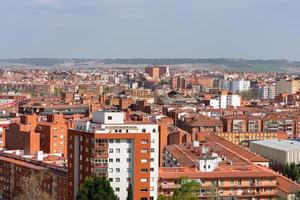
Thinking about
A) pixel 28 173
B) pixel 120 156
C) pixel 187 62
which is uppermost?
pixel 120 156

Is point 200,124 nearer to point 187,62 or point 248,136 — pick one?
point 248,136

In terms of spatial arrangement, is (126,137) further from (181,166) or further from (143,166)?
(181,166)

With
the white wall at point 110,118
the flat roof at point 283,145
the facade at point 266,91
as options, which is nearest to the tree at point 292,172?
the flat roof at point 283,145

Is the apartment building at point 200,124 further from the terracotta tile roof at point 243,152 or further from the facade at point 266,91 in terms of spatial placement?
the facade at point 266,91

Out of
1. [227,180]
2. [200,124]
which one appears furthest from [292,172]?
[200,124]

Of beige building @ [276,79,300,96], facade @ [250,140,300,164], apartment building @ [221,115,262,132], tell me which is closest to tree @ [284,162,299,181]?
facade @ [250,140,300,164]

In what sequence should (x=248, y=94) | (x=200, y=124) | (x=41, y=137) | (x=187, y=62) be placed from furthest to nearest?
(x=187, y=62) < (x=248, y=94) < (x=200, y=124) < (x=41, y=137)

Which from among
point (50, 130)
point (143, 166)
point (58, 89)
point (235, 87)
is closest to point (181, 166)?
point (143, 166)
